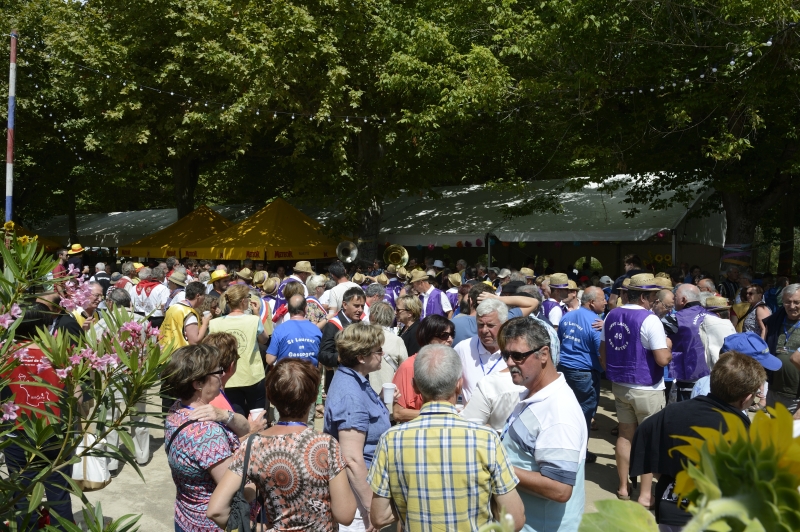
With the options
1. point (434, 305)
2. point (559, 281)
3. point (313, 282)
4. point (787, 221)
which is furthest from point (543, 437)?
point (787, 221)

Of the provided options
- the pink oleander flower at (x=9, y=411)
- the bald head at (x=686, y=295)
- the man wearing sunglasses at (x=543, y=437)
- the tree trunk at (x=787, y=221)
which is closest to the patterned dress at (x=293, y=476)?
the man wearing sunglasses at (x=543, y=437)

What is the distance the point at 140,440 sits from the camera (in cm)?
625

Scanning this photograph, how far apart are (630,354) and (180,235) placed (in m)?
17.3

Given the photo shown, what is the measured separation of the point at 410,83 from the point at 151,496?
1062 centimetres

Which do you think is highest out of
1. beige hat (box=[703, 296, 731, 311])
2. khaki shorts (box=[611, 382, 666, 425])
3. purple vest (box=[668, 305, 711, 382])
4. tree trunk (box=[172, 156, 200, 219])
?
tree trunk (box=[172, 156, 200, 219])

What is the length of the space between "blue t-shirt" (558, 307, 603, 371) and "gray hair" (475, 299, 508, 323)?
2049 millimetres

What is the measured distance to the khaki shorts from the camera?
5436 mm

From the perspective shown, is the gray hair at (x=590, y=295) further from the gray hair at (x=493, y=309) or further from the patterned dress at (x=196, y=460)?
the patterned dress at (x=196, y=460)

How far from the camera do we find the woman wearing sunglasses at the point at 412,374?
406 cm

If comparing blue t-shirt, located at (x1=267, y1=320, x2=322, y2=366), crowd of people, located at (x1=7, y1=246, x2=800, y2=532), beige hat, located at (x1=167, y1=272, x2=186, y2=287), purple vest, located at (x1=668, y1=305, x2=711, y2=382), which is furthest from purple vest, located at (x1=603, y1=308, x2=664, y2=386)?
beige hat, located at (x1=167, y1=272, x2=186, y2=287)

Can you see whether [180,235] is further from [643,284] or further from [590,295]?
[643,284]

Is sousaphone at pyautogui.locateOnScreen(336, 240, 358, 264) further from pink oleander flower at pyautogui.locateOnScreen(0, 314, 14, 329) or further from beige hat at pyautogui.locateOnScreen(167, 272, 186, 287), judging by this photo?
pink oleander flower at pyautogui.locateOnScreen(0, 314, 14, 329)

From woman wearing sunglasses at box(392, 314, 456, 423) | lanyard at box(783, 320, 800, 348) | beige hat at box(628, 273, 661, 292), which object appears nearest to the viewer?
woman wearing sunglasses at box(392, 314, 456, 423)

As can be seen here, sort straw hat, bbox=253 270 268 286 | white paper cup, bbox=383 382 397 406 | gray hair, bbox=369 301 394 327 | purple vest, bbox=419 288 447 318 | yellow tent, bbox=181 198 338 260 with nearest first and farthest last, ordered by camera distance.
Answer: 1. white paper cup, bbox=383 382 397 406
2. gray hair, bbox=369 301 394 327
3. purple vest, bbox=419 288 447 318
4. straw hat, bbox=253 270 268 286
5. yellow tent, bbox=181 198 338 260
